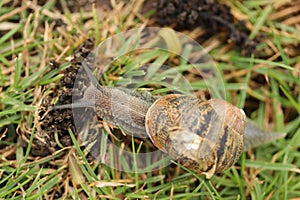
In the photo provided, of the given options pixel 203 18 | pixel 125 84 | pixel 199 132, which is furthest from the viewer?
pixel 203 18

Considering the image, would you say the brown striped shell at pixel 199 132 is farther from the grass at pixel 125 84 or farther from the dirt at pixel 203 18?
the dirt at pixel 203 18

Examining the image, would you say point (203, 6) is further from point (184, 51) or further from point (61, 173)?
point (61, 173)

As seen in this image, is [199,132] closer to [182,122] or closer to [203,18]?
[182,122]

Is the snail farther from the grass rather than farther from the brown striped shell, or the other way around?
the grass

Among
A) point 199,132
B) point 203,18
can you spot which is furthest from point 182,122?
point 203,18

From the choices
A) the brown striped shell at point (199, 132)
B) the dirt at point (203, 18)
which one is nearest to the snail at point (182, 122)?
the brown striped shell at point (199, 132)

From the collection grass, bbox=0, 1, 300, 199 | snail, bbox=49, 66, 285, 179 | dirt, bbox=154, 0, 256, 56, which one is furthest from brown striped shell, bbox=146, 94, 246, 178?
dirt, bbox=154, 0, 256, 56
